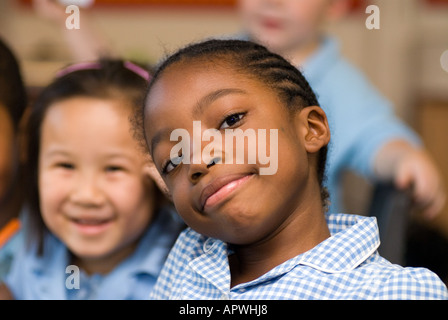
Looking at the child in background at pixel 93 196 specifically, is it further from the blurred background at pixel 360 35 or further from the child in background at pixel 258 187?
the blurred background at pixel 360 35

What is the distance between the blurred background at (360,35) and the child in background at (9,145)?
1324 mm

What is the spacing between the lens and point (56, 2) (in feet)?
2.93

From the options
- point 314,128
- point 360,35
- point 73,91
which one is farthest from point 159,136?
point 360,35

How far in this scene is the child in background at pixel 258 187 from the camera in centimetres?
48

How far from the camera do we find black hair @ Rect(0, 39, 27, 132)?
2.43 ft

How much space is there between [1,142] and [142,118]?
27cm

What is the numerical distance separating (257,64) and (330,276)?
19 centimetres

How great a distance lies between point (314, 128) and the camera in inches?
21.2

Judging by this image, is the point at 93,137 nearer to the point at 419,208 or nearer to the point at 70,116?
the point at 70,116

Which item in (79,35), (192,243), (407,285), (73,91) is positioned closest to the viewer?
(407,285)

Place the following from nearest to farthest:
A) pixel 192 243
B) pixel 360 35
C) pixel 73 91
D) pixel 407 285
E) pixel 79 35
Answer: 1. pixel 407 285
2. pixel 192 243
3. pixel 73 91
4. pixel 79 35
5. pixel 360 35

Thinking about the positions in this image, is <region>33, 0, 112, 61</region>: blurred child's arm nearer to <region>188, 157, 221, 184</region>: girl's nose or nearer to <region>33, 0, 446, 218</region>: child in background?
<region>33, 0, 446, 218</region>: child in background

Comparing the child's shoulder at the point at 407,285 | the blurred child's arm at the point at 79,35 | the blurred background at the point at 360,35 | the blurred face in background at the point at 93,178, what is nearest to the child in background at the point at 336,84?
the blurred child's arm at the point at 79,35

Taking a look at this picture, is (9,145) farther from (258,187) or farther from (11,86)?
(258,187)
